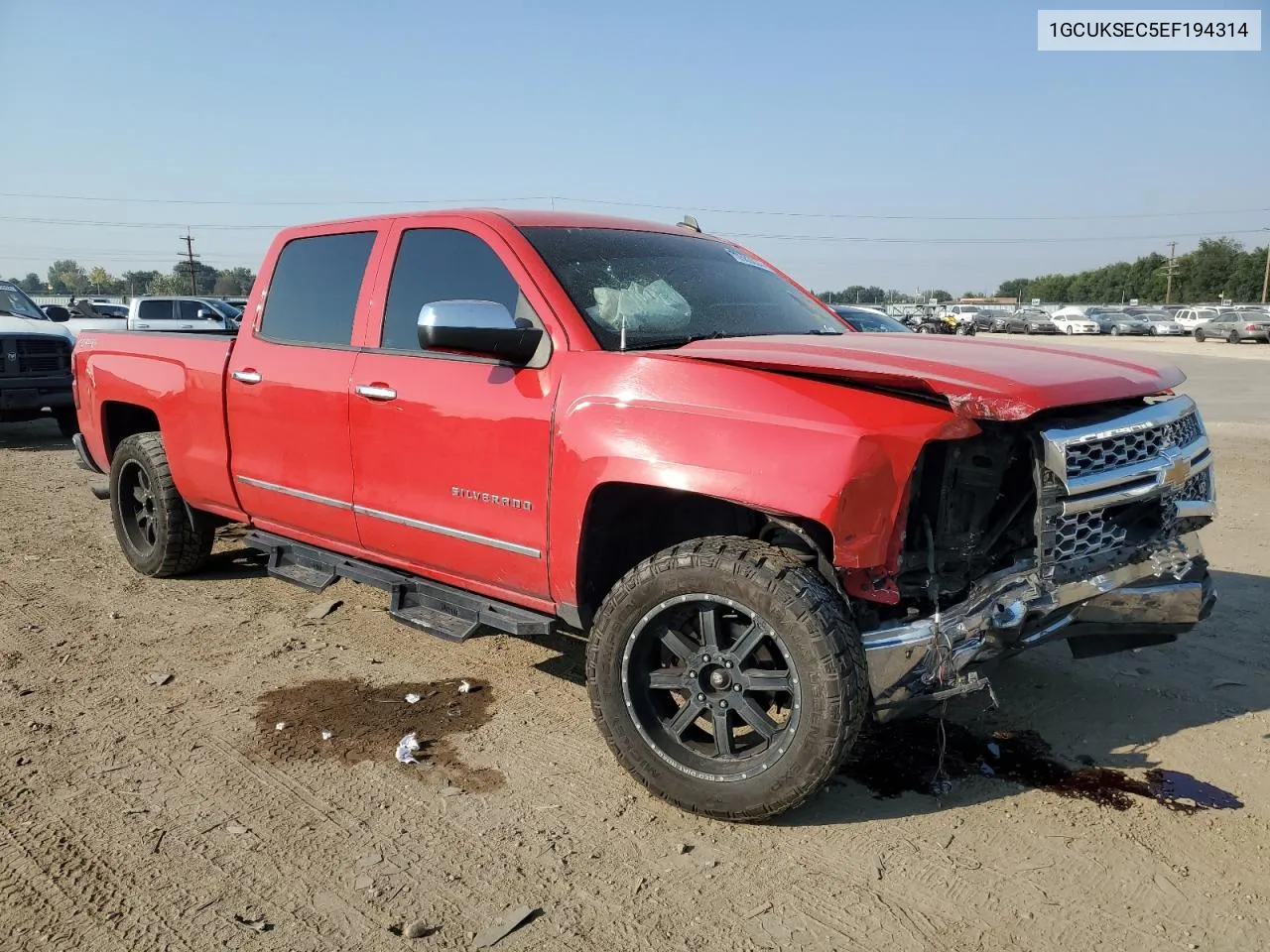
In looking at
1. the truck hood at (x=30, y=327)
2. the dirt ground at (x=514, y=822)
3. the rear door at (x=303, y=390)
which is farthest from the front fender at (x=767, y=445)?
the truck hood at (x=30, y=327)

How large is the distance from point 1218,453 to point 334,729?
31.0 feet

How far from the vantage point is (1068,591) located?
115 inches

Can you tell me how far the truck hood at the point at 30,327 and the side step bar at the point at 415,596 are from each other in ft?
28.9

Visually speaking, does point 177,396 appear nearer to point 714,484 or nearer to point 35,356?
point 714,484

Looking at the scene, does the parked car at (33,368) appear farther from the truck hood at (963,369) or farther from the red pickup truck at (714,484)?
the truck hood at (963,369)

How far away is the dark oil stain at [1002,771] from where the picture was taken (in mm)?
3143

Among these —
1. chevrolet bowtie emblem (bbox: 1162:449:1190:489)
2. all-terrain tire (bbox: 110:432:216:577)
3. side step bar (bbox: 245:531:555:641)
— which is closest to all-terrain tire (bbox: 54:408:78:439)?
all-terrain tire (bbox: 110:432:216:577)

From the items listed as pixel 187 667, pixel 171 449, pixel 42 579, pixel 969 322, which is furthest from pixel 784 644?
pixel 969 322

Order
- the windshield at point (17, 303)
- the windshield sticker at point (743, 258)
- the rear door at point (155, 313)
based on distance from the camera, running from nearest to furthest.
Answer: the windshield sticker at point (743, 258)
the windshield at point (17, 303)
the rear door at point (155, 313)

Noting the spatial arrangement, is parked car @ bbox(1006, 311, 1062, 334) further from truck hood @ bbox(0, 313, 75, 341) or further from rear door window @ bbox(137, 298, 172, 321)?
truck hood @ bbox(0, 313, 75, 341)

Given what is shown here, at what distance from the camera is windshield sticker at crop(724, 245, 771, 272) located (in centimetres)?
448

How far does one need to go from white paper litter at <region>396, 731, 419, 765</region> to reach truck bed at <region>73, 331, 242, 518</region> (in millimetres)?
1925

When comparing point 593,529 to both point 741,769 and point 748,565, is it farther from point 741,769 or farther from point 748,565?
point 741,769

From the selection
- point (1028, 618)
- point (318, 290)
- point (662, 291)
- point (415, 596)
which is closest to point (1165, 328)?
point (662, 291)
